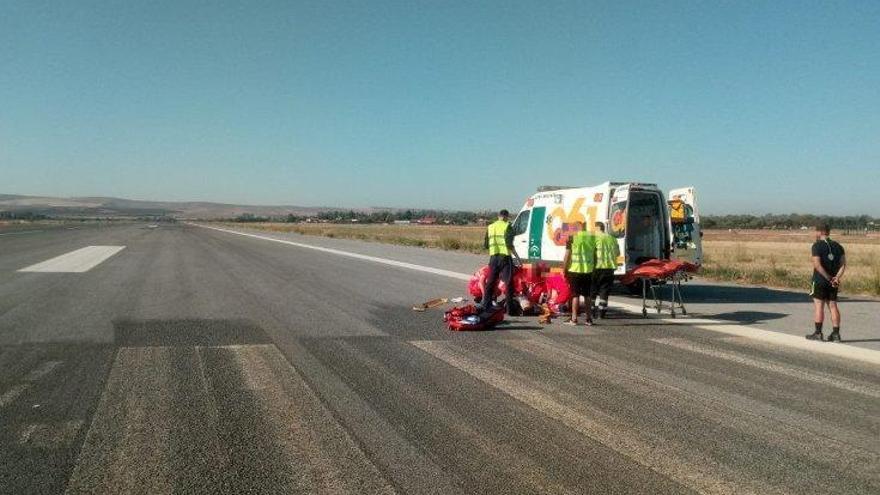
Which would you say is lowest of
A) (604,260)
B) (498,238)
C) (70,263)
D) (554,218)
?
(70,263)

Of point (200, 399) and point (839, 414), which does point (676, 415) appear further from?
point (200, 399)

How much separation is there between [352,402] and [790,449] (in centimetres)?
357

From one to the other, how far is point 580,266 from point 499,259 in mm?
1643

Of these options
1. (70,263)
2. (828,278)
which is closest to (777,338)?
(828,278)

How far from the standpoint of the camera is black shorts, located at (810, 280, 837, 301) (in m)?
9.72

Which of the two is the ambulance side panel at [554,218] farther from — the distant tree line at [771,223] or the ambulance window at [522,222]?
the distant tree line at [771,223]

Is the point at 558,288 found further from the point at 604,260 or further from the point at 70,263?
the point at 70,263

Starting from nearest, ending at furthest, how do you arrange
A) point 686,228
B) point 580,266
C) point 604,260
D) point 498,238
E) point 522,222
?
point 580,266
point 604,260
point 498,238
point 686,228
point 522,222

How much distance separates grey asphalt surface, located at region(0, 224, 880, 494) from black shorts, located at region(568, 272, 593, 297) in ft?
2.41

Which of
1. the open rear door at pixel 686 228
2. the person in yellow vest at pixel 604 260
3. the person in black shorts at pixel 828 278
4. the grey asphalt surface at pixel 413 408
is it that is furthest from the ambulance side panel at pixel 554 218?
the person in black shorts at pixel 828 278

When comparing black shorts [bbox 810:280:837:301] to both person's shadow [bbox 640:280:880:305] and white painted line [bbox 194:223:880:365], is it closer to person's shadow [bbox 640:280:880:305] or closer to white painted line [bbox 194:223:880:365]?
white painted line [bbox 194:223:880:365]

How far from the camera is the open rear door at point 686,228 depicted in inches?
566

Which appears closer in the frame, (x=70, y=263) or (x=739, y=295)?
(x=739, y=295)

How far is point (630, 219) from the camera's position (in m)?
14.6
